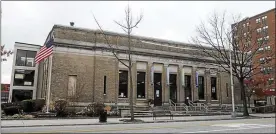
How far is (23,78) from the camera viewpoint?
137 ft

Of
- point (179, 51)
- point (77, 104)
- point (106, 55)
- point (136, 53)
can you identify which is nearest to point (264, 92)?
point (179, 51)

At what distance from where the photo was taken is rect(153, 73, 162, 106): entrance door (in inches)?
1417

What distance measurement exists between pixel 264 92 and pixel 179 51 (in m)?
15.8

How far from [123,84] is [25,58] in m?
18.0

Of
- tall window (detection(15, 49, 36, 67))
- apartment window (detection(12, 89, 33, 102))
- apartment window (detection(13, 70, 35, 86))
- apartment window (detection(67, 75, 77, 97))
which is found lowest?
apartment window (detection(12, 89, 33, 102))

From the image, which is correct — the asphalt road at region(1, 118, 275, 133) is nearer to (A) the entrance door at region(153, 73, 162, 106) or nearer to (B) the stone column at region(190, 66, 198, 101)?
(A) the entrance door at region(153, 73, 162, 106)

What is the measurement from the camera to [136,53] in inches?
1389

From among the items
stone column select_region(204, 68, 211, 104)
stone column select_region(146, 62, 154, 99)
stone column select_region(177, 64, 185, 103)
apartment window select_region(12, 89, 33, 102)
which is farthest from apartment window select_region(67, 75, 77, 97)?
stone column select_region(204, 68, 211, 104)

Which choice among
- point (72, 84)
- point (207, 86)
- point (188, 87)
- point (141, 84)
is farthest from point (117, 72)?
point (207, 86)

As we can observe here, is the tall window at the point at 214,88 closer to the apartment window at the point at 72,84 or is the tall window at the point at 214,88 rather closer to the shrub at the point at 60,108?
the apartment window at the point at 72,84

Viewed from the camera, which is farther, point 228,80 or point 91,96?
point 228,80

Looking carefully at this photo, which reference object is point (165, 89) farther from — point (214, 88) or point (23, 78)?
point (23, 78)

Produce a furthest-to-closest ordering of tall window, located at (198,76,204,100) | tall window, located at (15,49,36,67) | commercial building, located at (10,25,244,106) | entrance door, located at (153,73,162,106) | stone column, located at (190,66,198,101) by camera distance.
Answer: tall window, located at (15,49,36,67), tall window, located at (198,76,204,100), stone column, located at (190,66,198,101), entrance door, located at (153,73,162,106), commercial building, located at (10,25,244,106)

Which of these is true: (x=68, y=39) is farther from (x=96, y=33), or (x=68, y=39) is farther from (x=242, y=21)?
(x=242, y=21)
